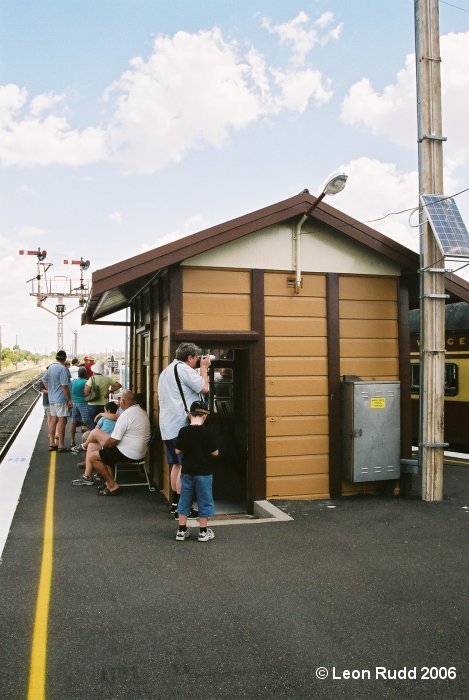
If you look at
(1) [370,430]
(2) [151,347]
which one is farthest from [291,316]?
(2) [151,347]

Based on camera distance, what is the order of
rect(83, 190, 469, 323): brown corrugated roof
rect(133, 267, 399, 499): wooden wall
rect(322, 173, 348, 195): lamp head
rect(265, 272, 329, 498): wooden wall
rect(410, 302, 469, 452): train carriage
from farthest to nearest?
rect(410, 302, 469, 452): train carriage → rect(265, 272, 329, 498): wooden wall → rect(133, 267, 399, 499): wooden wall → rect(83, 190, 469, 323): brown corrugated roof → rect(322, 173, 348, 195): lamp head

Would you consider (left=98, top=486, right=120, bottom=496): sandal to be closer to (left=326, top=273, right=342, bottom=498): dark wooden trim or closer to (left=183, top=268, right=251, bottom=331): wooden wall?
(left=183, top=268, right=251, bottom=331): wooden wall

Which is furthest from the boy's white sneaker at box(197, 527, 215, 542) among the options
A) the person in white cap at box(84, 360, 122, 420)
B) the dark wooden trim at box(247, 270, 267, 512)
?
the person in white cap at box(84, 360, 122, 420)

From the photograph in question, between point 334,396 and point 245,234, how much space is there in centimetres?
233

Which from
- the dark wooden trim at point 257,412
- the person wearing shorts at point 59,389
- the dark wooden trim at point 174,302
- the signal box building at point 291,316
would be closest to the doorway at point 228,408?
the person wearing shorts at point 59,389

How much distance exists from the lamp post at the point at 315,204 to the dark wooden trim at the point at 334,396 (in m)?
0.47

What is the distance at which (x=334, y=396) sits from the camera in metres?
7.62

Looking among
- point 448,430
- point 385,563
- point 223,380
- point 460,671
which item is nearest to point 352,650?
point 460,671

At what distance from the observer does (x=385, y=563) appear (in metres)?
5.09

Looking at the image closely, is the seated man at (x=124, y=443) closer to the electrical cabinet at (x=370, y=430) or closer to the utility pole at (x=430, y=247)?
the electrical cabinet at (x=370, y=430)

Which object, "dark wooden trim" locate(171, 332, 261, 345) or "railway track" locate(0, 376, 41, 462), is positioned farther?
"railway track" locate(0, 376, 41, 462)

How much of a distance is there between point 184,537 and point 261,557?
0.90 metres

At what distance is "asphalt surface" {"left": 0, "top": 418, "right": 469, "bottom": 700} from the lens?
10.6 ft

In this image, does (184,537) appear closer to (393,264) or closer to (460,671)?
(460,671)
